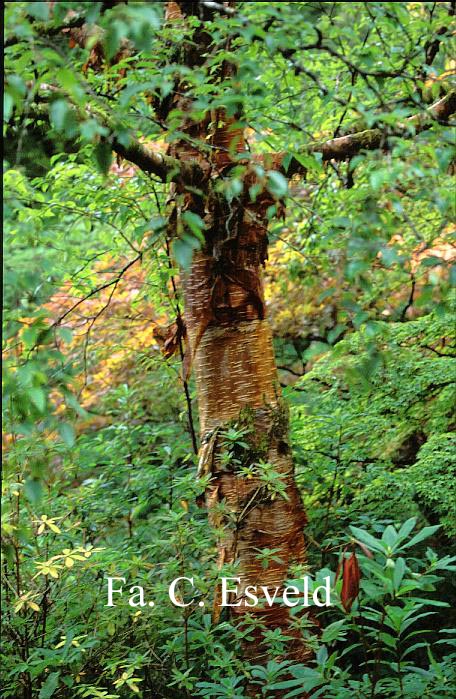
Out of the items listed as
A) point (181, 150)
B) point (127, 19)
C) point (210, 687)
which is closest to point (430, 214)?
point (181, 150)

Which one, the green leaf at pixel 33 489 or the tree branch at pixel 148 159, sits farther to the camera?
the tree branch at pixel 148 159

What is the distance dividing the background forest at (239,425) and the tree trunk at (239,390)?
67 millimetres

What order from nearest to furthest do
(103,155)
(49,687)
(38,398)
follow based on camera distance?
(38,398) → (103,155) → (49,687)

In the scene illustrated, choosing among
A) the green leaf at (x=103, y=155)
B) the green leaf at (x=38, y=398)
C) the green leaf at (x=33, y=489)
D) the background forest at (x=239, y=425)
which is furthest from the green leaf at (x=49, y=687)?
the green leaf at (x=103, y=155)

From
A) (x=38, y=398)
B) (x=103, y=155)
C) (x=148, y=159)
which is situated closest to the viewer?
(x=38, y=398)

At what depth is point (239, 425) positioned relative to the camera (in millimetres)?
2480

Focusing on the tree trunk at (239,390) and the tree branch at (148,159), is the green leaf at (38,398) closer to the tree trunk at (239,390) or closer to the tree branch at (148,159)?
the tree branch at (148,159)

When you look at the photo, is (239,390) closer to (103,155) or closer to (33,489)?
(103,155)

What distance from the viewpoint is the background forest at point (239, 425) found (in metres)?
1.55

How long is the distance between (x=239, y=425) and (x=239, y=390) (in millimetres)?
121

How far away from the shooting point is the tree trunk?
2.42m

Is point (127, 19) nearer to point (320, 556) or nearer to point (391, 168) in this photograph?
point (391, 168)

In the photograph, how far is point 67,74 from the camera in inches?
44.9

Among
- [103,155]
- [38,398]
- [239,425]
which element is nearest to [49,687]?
[239,425]
